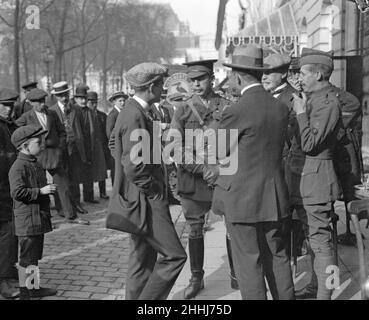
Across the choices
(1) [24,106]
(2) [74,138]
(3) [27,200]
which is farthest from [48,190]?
(1) [24,106]

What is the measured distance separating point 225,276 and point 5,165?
2343mm

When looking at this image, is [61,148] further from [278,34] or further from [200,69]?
[278,34]

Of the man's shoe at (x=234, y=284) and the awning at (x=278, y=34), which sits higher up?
the awning at (x=278, y=34)

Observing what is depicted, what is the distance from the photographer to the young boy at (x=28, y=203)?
4.32m

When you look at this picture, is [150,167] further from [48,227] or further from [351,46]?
[351,46]

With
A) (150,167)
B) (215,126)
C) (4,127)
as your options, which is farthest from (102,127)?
(150,167)

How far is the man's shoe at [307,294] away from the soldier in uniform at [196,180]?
1.98ft

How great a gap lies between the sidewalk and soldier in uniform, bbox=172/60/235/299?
144mm

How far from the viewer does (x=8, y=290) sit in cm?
445

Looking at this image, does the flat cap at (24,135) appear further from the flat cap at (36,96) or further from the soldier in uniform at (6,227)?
the flat cap at (36,96)

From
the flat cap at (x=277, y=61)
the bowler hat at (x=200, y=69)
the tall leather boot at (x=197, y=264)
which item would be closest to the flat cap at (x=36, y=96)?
the bowler hat at (x=200, y=69)

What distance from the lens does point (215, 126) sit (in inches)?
173

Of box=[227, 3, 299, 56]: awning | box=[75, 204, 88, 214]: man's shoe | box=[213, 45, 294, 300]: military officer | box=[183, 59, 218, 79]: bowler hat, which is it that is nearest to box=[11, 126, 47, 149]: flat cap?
box=[183, 59, 218, 79]: bowler hat

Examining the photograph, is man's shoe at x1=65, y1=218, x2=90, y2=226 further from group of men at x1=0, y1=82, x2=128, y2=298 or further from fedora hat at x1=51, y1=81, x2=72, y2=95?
fedora hat at x1=51, y1=81, x2=72, y2=95
